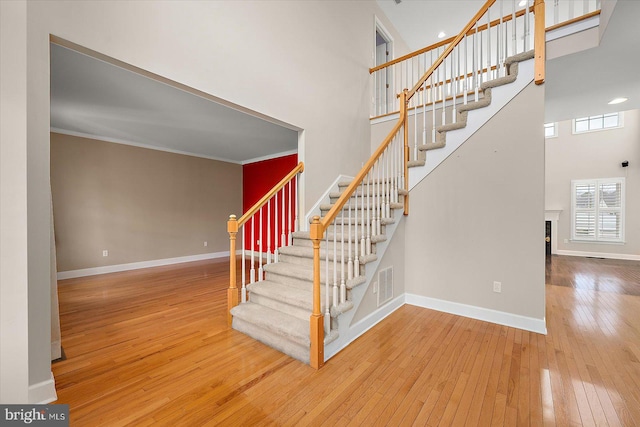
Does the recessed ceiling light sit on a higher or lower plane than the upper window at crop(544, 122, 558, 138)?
lower

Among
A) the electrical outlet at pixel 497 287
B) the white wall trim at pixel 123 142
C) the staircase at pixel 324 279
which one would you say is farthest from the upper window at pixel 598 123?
the white wall trim at pixel 123 142

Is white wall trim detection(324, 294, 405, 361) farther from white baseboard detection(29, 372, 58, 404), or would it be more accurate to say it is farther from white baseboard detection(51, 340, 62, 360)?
white baseboard detection(51, 340, 62, 360)

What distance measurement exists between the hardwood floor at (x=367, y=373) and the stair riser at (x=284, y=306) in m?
0.34

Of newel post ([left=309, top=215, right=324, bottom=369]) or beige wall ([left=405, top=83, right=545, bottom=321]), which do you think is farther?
beige wall ([left=405, top=83, right=545, bottom=321])

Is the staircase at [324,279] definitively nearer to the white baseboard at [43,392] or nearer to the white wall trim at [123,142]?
the white baseboard at [43,392]

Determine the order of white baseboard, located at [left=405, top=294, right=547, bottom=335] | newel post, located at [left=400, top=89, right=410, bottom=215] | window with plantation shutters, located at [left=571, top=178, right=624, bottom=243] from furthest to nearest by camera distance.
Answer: window with plantation shutters, located at [left=571, top=178, right=624, bottom=243] → newel post, located at [left=400, top=89, right=410, bottom=215] → white baseboard, located at [left=405, top=294, right=547, bottom=335]

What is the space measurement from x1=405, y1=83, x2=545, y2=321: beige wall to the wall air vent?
43 cm

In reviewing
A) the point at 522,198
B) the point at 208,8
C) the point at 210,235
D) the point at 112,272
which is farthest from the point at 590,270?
the point at 112,272

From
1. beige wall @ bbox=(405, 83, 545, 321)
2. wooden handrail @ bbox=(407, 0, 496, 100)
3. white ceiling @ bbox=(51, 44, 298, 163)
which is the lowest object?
beige wall @ bbox=(405, 83, 545, 321)

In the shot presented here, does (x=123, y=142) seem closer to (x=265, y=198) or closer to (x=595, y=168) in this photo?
(x=265, y=198)

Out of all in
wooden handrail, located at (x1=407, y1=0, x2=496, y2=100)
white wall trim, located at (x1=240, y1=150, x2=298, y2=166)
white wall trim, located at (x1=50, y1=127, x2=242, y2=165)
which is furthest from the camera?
white wall trim, located at (x1=240, y1=150, x2=298, y2=166)

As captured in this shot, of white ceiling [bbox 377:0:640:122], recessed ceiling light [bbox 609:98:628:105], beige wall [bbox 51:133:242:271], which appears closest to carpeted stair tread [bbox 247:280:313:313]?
white ceiling [bbox 377:0:640:122]

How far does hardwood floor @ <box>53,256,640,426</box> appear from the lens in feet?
4.98

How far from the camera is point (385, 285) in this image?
291 cm
